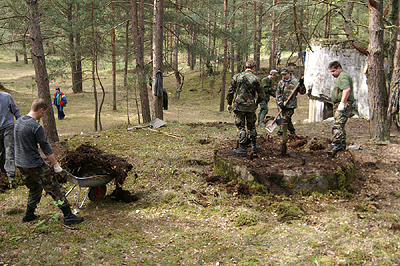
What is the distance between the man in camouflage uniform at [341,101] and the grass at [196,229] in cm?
144

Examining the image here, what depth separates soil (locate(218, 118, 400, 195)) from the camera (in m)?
5.85

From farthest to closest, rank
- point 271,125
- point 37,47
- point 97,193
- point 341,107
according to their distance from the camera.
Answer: point 37,47
point 271,125
point 341,107
point 97,193

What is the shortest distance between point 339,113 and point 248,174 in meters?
2.35

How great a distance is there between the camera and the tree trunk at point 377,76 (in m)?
8.20

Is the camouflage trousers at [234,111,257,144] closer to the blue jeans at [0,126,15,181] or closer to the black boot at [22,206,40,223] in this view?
the black boot at [22,206,40,223]

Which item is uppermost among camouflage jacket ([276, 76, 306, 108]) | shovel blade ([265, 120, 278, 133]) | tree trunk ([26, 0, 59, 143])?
tree trunk ([26, 0, 59, 143])

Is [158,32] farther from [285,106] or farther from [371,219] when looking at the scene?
[371,219]

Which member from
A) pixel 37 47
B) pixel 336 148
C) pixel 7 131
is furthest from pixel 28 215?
pixel 37 47

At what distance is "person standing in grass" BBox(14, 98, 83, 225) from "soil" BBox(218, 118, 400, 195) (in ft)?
10.6

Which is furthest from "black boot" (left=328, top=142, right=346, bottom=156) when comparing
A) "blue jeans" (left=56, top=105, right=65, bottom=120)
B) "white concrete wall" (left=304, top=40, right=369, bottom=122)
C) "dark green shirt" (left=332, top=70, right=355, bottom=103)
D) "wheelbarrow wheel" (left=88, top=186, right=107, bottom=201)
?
"blue jeans" (left=56, top=105, right=65, bottom=120)

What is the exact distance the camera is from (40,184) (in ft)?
14.5

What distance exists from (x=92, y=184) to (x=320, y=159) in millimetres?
4381

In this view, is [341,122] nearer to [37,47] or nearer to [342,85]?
[342,85]

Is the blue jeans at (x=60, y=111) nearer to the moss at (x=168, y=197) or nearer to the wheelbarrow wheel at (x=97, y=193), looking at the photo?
the wheelbarrow wheel at (x=97, y=193)
